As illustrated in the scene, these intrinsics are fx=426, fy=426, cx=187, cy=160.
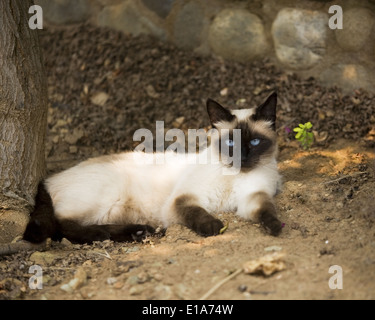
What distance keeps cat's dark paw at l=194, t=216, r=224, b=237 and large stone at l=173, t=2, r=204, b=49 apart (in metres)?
2.93

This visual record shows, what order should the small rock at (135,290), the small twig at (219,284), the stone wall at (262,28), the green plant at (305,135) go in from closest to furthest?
1. the small twig at (219,284)
2. the small rock at (135,290)
3. the green plant at (305,135)
4. the stone wall at (262,28)

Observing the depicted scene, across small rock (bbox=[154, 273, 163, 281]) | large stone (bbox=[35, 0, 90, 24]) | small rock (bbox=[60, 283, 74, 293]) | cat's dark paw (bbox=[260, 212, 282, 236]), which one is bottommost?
small rock (bbox=[60, 283, 74, 293])

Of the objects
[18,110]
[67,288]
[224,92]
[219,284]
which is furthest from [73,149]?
[219,284]

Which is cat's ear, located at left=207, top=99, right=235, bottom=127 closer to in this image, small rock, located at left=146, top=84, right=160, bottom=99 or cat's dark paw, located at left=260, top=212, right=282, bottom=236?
cat's dark paw, located at left=260, top=212, right=282, bottom=236

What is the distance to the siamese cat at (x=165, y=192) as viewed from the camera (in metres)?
3.31

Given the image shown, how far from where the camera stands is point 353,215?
303cm

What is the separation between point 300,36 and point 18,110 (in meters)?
3.06

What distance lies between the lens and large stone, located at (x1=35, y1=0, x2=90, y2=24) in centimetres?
589

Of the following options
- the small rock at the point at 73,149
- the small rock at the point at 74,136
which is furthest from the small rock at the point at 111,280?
the small rock at the point at 74,136

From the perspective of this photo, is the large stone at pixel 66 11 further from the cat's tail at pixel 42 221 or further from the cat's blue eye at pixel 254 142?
the cat's blue eye at pixel 254 142

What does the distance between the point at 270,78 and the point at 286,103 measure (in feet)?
1.24

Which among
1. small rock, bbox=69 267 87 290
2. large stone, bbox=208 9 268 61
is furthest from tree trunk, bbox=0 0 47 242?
large stone, bbox=208 9 268 61

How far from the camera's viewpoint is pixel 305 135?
412cm

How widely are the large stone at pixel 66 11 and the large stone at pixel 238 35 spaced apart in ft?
6.28
